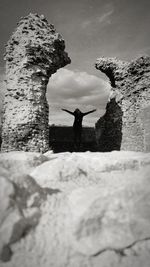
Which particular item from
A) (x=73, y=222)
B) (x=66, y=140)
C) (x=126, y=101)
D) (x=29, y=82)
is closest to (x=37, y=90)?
(x=29, y=82)

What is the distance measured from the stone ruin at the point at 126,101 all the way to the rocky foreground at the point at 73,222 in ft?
17.7

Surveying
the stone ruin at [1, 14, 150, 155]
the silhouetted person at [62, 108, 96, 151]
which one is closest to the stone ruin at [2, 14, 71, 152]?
the stone ruin at [1, 14, 150, 155]

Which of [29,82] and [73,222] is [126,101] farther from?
[73,222]

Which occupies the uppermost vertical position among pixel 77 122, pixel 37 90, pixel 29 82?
pixel 29 82

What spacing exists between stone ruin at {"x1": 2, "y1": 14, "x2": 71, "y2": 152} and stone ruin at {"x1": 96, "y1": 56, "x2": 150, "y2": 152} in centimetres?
296

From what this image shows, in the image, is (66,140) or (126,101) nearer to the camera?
(126,101)

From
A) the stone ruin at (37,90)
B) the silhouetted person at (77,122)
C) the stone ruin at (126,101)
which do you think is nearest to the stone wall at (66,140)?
the silhouetted person at (77,122)

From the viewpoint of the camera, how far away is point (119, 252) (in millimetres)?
956

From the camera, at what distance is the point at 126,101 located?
289 inches

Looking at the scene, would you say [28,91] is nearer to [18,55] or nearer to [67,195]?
[18,55]

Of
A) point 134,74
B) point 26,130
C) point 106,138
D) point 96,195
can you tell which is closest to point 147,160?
point 96,195

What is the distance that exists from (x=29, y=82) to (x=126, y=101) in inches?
157

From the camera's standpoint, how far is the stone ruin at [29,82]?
5.32m

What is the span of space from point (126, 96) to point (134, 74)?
0.93m
